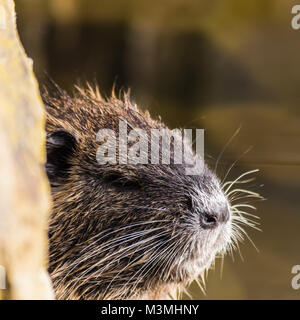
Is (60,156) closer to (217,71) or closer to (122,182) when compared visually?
(122,182)

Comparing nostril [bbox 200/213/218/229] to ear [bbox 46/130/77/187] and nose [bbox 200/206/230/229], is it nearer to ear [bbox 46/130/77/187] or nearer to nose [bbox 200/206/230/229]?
nose [bbox 200/206/230/229]

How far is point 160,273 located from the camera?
104 cm

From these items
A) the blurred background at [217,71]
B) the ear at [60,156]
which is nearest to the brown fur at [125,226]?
the ear at [60,156]

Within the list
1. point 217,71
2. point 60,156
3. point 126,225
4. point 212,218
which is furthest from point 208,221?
point 217,71

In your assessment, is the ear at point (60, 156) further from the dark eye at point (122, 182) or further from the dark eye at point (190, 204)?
the dark eye at point (190, 204)

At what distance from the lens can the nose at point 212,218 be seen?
1008 mm

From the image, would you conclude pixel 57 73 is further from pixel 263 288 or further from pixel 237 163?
pixel 263 288

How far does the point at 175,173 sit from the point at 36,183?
1.40 ft

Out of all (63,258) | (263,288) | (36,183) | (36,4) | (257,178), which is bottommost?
(263,288)

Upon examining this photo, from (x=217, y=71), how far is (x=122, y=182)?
1450 mm

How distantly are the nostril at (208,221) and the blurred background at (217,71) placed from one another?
805 mm

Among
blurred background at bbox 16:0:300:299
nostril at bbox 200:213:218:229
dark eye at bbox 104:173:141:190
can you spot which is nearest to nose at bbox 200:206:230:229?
nostril at bbox 200:213:218:229
